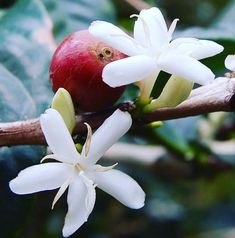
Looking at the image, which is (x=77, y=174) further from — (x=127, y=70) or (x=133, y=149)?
(x=133, y=149)

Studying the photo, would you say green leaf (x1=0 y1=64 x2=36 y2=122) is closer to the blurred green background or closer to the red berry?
the blurred green background

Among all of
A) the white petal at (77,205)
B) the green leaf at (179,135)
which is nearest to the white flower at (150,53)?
the white petal at (77,205)

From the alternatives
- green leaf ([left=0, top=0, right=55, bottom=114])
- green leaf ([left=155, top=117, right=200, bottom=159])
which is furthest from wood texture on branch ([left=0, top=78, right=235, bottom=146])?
green leaf ([left=155, top=117, right=200, bottom=159])

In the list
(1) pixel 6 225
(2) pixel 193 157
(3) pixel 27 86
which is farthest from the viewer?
(2) pixel 193 157

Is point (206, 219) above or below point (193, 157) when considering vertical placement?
below

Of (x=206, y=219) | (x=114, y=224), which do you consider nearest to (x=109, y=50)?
(x=114, y=224)

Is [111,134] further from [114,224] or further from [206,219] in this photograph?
[206,219]
